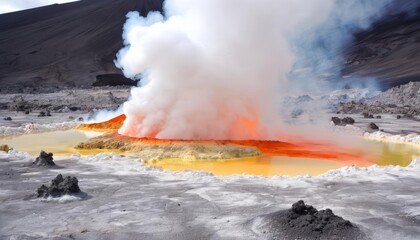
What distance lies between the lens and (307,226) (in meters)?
5.35

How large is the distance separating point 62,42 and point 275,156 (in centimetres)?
6471

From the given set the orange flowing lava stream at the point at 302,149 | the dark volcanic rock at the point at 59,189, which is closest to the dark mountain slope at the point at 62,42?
the orange flowing lava stream at the point at 302,149

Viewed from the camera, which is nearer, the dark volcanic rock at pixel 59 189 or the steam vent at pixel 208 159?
the steam vent at pixel 208 159

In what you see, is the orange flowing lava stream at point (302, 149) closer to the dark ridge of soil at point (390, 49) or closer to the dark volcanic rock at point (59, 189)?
the dark volcanic rock at point (59, 189)

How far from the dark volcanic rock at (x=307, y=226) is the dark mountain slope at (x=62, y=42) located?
45.0 meters

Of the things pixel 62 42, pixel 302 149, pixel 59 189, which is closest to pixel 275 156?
pixel 302 149

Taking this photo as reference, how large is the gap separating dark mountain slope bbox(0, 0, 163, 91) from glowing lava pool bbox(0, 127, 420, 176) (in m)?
35.6

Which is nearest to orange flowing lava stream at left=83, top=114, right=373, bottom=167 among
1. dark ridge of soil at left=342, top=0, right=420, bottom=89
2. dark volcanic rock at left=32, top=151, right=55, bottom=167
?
dark volcanic rock at left=32, top=151, right=55, bottom=167

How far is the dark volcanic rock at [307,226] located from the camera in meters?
5.23

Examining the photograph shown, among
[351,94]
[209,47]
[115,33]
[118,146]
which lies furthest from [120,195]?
[115,33]

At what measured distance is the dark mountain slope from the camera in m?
57.3

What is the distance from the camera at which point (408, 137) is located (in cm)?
1527

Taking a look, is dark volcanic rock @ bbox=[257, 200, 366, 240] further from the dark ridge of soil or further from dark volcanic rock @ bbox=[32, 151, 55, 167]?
the dark ridge of soil

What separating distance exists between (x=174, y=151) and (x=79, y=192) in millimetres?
4799
